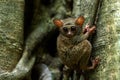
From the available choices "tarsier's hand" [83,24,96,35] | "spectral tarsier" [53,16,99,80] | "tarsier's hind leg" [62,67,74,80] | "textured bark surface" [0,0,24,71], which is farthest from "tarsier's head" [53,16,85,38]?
"textured bark surface" [0,0,24,71]

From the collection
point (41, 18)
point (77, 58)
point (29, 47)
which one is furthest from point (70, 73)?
point (41, 18)

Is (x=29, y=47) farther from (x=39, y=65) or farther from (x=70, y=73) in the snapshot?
(x=70, y=73)

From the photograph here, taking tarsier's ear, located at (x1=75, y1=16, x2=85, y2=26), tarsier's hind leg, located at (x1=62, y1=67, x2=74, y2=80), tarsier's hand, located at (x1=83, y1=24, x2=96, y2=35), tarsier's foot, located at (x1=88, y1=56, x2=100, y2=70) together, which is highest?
tarsier's ear, located at (x1=75, y1=16, x2=85, y2=26)

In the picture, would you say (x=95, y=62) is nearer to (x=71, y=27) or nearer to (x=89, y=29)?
(x=89, y=29)

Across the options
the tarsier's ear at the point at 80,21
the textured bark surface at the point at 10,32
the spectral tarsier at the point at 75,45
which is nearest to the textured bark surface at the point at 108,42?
the spectral tarsier at the point at 75,45

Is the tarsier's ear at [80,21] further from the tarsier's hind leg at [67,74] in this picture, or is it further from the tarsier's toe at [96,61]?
the tarsier's hind leg at [67,74]

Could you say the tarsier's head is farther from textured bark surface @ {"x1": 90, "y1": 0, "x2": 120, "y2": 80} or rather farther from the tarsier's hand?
textured bark surface @ {"x1": 90, "y1": 0, "x2": 120, "y2": 80}
